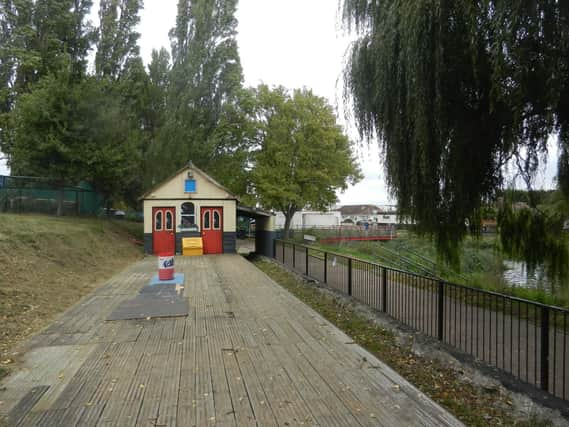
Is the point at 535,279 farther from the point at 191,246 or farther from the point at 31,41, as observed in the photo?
the point at 31,41

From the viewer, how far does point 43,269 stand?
8.58 meters

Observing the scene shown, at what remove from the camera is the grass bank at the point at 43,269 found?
558cm

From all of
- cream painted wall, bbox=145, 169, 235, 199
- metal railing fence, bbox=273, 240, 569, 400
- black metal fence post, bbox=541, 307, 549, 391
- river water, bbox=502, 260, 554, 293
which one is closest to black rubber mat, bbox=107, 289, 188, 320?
metal railing fence, bbox=273, 240, 569, 400

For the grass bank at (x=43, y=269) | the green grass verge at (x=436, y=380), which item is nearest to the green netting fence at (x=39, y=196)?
the grass bank at (x=43, y=269)

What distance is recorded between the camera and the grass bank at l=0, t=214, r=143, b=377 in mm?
5578

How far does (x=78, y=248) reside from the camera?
38.5 ft

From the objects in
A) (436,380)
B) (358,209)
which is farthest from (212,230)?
(358,209)

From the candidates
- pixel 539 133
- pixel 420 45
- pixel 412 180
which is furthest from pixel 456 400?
pixel 420 45

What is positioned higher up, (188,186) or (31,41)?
(31,41)

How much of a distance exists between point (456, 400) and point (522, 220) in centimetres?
371

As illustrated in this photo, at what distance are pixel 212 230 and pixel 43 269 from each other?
27.5 ft

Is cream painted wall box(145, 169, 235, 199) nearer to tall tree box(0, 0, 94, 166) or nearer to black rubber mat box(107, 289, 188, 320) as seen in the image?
tall tree box(0, 0, 94, 166)

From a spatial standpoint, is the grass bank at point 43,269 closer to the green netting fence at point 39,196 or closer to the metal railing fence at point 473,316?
the green netting fence at point 39,196

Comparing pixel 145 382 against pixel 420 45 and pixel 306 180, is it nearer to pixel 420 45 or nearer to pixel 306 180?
pixel 420 45
